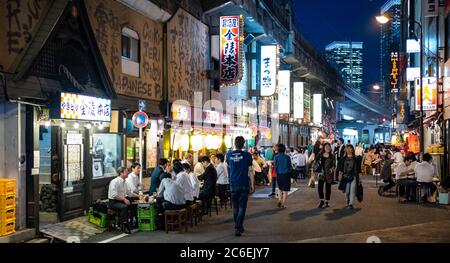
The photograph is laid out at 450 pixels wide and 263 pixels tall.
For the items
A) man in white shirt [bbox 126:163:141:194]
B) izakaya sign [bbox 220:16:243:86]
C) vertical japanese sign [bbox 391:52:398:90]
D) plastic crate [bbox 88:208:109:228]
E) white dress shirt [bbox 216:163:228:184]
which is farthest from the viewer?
vertical japanese sign [bbox 391:52:398:90]

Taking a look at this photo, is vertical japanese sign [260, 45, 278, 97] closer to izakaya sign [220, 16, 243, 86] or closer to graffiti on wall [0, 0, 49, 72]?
izakaya sign [220, 16, 243, 86]

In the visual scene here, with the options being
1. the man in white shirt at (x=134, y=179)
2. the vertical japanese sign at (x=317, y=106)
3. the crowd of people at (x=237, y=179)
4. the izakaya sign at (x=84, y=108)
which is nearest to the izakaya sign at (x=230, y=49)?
the crowd of people at (x=237, y=179)

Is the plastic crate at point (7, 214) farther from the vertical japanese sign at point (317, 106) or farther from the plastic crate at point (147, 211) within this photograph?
the vertical japanese sign at point (317, 106)

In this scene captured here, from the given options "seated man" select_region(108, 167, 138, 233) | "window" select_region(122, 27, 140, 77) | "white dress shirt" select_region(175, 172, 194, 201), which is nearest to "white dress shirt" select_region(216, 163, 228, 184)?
"white dress shirt" select_region(175, 172, 194, 201)

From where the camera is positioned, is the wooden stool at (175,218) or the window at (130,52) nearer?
the wooden stool at (175,218)

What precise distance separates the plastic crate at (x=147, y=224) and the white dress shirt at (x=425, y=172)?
388 inches

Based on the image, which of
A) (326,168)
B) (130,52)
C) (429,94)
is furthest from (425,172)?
(130,52)

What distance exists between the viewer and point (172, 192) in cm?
1280

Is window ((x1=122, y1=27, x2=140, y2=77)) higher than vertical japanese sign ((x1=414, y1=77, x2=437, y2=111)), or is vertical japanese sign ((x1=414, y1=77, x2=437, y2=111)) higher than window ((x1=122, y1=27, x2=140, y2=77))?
window ((x1=122, y1=27, x2=140, y2=77))

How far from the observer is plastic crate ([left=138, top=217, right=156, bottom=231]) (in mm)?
12914

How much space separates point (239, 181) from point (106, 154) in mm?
6254

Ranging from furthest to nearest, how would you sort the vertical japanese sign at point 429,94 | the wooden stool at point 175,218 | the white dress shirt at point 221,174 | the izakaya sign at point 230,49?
the izakaya sign at point 230,49, the vertical japanese sign at point 429,94, the white dress shirt at point 221,174, the wooden stool at point 175,218

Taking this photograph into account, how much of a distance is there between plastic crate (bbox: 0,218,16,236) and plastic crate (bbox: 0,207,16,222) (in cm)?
6

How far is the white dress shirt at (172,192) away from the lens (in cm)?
1274
